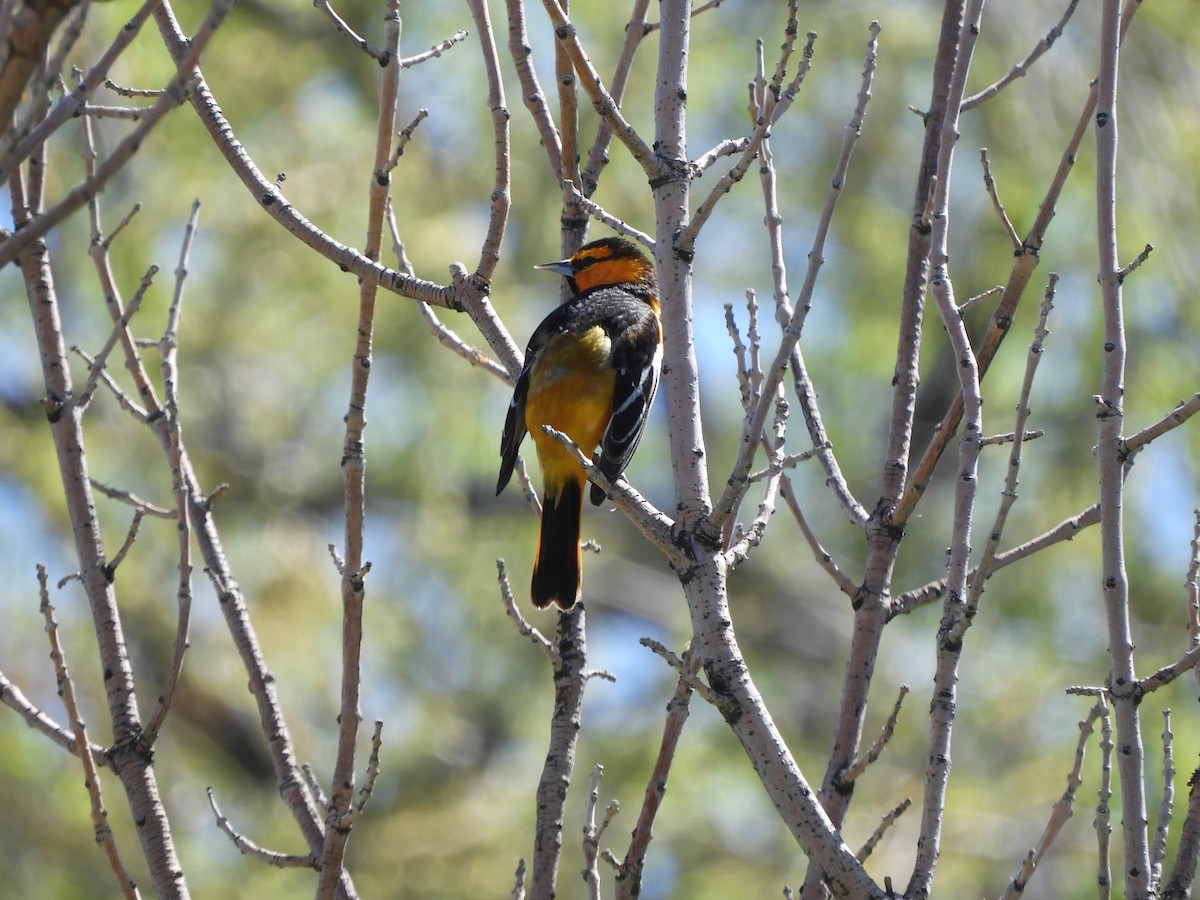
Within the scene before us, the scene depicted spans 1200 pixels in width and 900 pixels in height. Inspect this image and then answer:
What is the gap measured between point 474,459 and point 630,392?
355 centimetres

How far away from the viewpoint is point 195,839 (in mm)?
6676

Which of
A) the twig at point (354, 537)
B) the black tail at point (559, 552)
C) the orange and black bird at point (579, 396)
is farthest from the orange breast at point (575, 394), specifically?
the twig at point (354, 537)

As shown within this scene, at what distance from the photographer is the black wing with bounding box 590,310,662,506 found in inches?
143

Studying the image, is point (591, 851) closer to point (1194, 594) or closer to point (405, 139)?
point (1194, 594)

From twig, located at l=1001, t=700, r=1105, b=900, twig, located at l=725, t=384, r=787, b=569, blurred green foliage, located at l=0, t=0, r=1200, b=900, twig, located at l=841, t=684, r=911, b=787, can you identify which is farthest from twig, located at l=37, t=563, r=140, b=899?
blurred green foliage, located at l=0, t=0, r=1200, b=900

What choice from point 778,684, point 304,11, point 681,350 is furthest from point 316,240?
point 778,684

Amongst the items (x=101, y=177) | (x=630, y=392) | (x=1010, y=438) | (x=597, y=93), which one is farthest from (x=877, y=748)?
(x=630, y=392)

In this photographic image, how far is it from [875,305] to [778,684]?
256 cm

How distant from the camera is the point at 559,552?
3395 millimetres

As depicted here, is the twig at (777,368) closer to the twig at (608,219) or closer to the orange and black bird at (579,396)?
the twig at (608,219)

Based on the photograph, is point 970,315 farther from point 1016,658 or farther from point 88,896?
point 88,896

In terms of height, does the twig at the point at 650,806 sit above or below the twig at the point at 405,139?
below

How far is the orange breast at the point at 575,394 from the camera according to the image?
382 cm

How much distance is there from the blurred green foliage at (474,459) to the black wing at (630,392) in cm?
280
